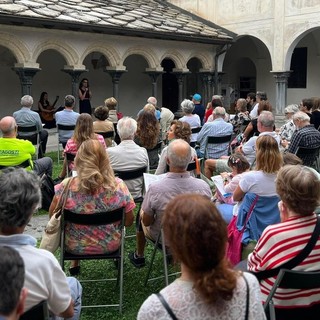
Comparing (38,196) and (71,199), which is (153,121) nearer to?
(71,199)

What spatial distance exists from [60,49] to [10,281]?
12.0 m

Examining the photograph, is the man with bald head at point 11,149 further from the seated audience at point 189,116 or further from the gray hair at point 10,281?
the gray hair at point 10,281

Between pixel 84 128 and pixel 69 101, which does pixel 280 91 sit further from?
pixel 84 128

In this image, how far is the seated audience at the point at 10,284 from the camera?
66.9 inches

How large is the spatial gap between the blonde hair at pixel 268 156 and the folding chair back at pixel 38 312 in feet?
7.43

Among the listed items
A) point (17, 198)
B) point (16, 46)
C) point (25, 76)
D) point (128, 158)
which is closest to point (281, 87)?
point (25, 76)

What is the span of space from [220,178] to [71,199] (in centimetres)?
166

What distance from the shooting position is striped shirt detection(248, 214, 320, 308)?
8.21ft

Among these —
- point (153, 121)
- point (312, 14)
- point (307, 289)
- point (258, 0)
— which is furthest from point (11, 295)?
point (258, 0)

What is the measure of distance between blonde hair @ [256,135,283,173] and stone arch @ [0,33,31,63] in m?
9.47

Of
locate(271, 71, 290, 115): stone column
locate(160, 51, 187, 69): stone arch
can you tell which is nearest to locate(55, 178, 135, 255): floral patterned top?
locate(160, 51, 187, 69): stone arch

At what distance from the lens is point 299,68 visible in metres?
18.6

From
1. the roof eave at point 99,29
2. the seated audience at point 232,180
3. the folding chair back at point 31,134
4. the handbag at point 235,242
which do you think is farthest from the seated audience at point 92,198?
the roof eave at point 99,29

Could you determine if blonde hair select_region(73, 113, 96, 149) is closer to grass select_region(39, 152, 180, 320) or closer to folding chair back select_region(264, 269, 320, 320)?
grass select_region(39, 152, 180, 320)
